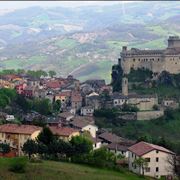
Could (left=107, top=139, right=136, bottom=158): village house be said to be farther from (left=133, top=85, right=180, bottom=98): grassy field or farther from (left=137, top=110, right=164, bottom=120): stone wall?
(left=133, top=85, right=180, bottom=98): grassy field

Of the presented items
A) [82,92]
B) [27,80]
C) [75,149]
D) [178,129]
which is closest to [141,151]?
[75,149]

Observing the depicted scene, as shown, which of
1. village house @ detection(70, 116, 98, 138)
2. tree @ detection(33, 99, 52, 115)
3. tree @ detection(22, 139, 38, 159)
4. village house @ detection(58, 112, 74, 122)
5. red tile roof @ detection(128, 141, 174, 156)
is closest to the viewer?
red tile roof @ detection(128, 141, 174, 156)

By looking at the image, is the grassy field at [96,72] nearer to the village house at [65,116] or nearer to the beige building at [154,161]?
the village house at [65,116]

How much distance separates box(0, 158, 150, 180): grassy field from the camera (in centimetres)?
3325

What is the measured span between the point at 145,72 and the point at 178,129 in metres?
14.2

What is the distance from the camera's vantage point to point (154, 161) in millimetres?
40781

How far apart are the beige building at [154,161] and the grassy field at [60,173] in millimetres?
1963

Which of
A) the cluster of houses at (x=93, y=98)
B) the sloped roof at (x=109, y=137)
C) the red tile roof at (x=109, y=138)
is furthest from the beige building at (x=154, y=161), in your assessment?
the cluster of houses at (x=93, y=98)

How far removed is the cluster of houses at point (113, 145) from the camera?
40.6 metres

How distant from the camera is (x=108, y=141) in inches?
2090

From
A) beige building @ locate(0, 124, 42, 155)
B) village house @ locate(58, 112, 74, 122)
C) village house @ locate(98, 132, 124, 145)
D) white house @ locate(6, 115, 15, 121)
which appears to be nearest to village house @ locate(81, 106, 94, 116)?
village house @ locate(58, 112, 74, 122)

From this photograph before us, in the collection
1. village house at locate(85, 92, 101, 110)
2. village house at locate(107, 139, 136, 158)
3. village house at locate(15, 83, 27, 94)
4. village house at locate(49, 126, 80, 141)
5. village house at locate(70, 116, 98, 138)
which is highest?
village house at locate(15, 83, 27, 94)

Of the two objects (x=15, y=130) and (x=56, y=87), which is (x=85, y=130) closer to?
(x=15, y=130)

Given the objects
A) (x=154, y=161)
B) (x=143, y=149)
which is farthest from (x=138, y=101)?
(x=154, y=161)
